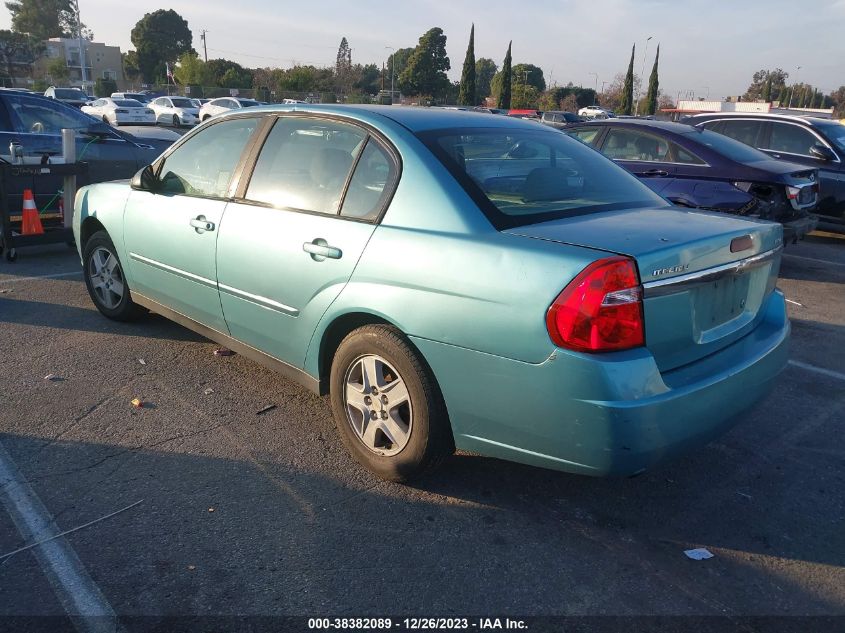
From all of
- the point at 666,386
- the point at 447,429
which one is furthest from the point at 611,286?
the point at 447,429

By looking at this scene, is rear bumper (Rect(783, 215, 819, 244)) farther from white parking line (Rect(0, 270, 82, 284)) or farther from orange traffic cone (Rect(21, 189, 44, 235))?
orange traffic cone (Rect(21, 189, 44, 235))

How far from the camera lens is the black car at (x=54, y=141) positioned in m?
8.07

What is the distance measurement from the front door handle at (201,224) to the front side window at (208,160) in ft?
0.53

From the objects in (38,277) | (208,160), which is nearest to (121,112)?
(38,277)

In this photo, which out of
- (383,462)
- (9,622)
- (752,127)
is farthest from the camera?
(752,127)

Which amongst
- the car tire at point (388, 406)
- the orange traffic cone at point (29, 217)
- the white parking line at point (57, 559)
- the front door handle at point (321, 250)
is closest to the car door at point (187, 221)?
the front door handle at point (321, 250)

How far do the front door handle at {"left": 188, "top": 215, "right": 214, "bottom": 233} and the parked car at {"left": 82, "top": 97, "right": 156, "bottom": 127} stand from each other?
2818 centimetres

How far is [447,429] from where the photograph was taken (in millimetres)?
2971

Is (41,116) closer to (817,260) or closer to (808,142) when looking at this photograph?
(817,260)

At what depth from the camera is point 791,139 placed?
10039 mm

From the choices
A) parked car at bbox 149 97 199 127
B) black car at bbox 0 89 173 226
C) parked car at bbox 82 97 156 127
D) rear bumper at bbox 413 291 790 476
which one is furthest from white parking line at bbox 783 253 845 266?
parked car at bbox 149 97 199 127

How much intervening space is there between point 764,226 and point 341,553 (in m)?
2.36

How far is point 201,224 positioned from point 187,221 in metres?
0.18

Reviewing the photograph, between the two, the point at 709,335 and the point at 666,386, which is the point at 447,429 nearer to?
the point at 666,386
